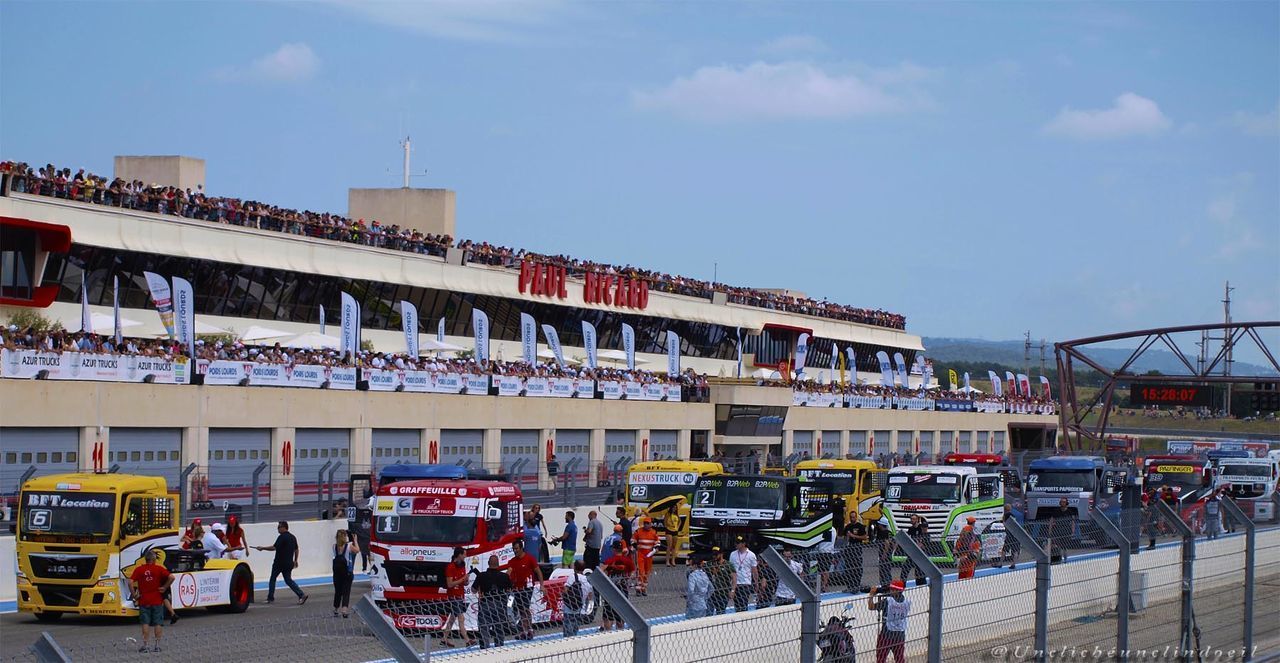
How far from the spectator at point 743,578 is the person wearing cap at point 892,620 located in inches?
42.5

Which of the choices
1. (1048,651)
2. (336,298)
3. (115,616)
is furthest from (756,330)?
(1048,651)

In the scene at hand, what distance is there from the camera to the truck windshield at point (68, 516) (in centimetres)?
2309

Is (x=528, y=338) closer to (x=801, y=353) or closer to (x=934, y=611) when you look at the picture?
(x=801, y=353)

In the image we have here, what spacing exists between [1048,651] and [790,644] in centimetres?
339

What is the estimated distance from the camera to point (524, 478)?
39.4 meters

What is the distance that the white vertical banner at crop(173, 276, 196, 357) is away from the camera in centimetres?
3972

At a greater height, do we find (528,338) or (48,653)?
(528,338)

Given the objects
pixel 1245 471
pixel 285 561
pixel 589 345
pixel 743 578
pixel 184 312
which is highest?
pixel 184 312

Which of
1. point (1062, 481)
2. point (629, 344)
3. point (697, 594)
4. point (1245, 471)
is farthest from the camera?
point (629, 344)

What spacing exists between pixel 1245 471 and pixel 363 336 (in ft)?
102

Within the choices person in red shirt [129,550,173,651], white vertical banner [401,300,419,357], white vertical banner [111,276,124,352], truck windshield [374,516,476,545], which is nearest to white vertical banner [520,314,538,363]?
white vertical banner [401,300,419,357]

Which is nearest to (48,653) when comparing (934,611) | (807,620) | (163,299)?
(807,620)

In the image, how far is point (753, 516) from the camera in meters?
29.8

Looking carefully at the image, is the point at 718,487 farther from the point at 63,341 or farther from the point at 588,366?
the point at 588,366
